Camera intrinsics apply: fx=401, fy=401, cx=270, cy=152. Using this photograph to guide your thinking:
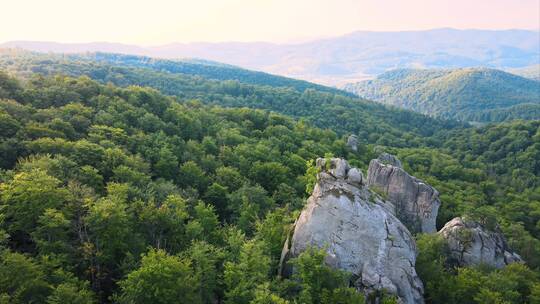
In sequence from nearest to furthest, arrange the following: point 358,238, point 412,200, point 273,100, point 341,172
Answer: point 358,238 < point 341,172 < point 412,200 < point 273,100

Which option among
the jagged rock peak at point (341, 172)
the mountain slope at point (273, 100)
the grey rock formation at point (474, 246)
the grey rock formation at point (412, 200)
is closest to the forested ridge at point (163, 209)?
the grey rock formation at point (474, 246)

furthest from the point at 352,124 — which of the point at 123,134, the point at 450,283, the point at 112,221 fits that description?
the point at 112,221

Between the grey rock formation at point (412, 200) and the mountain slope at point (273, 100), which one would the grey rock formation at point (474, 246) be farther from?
the mountain slope at point (273, 100)

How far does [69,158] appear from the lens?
1602 inches

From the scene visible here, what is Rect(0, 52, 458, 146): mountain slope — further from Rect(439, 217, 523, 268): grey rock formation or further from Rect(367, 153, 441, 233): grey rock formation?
Rect(439, 217, 523, 268): grey rock formation

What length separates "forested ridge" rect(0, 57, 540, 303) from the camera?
25641 millimetres

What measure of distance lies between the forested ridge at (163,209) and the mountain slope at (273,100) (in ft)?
215

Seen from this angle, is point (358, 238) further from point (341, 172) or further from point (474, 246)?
point (474, 246)

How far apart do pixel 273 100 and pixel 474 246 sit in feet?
485

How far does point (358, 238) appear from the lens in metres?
31.9

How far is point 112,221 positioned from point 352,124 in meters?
138

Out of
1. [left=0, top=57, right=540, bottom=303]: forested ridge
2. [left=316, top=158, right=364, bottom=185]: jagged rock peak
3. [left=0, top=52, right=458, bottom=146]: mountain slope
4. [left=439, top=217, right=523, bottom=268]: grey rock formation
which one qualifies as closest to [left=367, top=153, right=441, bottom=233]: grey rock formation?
[left=0, top=57, right=540, bottom=303]: forested ridge

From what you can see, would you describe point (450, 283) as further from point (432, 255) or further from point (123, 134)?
point (123, 134)

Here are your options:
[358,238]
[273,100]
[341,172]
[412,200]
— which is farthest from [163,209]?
[273,100]
